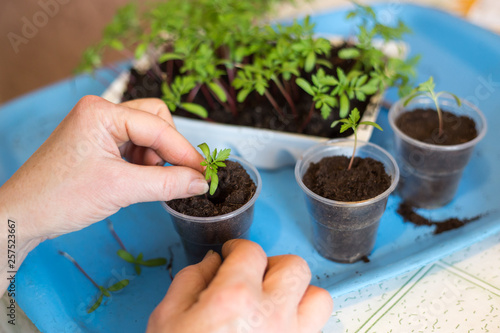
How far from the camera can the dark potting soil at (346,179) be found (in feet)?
2.68

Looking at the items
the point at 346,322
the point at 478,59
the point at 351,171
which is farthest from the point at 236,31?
the point at 478,59

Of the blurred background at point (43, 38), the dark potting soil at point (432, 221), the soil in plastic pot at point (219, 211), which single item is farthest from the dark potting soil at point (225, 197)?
the blurred background at point (43, 38)

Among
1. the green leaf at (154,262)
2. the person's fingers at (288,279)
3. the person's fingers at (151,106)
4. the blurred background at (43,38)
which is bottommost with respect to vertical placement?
the blurred background at (43,38)

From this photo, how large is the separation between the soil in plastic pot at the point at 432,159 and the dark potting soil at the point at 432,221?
44mm

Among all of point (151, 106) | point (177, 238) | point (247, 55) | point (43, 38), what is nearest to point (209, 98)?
point (247, 55)

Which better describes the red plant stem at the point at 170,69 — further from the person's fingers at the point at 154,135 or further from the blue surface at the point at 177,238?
the person's fingers at the point at 154,135

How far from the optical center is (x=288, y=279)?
0.63 meters

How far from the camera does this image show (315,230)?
89cm

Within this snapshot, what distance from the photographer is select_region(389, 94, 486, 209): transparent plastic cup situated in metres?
0.92

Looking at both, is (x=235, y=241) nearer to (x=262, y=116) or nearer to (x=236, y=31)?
(x=262, y=116)

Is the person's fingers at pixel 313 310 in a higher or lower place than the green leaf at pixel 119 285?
higher

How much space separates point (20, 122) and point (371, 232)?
4.01 feet

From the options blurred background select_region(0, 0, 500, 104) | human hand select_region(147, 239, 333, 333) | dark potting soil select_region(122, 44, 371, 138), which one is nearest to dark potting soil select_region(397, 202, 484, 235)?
dark potting soil select_region(122, 44, 371, 138)

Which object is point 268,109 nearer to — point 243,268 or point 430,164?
point 430,164
